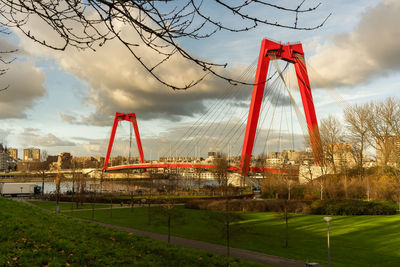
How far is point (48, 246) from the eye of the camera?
23.7 feet

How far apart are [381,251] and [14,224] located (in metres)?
15.0

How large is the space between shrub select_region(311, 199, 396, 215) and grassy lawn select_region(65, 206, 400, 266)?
1370mm

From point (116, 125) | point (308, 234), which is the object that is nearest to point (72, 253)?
point (308, 234)

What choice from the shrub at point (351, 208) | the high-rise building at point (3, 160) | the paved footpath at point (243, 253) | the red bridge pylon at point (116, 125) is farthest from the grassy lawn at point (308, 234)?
the high-rise building at point (3, 160)

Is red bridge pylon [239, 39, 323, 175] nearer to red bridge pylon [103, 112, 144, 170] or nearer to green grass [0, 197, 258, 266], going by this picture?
green grass [0, 197, 258, 266]

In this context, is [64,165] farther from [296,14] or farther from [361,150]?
[296,14]

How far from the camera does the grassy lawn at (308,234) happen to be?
1377cm

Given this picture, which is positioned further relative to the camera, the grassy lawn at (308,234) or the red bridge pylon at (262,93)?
the red bridge pylon at (262,93)

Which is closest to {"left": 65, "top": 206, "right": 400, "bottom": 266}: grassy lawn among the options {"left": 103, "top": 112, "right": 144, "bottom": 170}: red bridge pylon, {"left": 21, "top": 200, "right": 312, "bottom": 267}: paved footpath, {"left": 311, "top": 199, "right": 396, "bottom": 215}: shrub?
{"left": 21, "top": 200, "right": 312, "bottom": 267}: paved footpath

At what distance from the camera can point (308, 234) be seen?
18.4 meters

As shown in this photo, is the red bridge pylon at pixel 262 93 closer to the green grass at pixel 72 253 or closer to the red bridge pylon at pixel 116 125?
the green grass at pixel 72 253

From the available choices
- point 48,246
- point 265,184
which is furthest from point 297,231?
point 265,184

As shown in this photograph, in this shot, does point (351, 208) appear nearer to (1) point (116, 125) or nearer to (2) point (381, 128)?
(2) point (381, 128)

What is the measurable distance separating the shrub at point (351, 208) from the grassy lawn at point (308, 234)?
137cm
